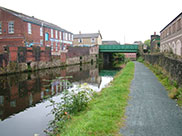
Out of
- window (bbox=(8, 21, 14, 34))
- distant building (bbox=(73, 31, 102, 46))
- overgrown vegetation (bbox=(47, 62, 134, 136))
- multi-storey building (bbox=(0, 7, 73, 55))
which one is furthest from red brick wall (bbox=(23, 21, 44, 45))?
distant building (bbox=(73, 31, 102, 46))

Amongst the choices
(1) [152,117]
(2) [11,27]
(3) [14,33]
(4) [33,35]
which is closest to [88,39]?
(4) [33,35]

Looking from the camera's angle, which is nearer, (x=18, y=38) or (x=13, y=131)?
(x=13, y=131)

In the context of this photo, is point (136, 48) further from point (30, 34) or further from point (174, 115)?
point (174, 115)

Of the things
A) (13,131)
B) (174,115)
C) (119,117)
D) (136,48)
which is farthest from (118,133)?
(136,48)

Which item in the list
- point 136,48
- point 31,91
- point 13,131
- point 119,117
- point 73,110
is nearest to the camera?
point 119,117

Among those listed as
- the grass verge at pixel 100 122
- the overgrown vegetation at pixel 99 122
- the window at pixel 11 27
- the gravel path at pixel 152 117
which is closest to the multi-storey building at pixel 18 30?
the window at pixel 11 27

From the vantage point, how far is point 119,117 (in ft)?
17.8

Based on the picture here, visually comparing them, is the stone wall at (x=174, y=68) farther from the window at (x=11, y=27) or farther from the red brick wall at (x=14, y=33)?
the window at (x=11, y=27)

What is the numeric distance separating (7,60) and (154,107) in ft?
61.3

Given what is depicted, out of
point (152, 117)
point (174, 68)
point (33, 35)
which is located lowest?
point (152, 117)

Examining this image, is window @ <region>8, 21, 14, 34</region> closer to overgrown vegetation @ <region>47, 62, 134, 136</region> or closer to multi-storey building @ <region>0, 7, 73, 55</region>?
multi-storey building @ <region>0, 7, 73, 55</region>

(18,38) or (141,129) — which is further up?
(18,38)

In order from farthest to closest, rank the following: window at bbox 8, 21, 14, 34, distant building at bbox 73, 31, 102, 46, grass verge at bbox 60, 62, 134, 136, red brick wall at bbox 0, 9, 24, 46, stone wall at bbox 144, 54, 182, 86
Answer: distant building at bbox 73, 31, 102, 46
window at bbox 8, 21, 14, 34
red brick wall at bbox 0, 9, 24, 46
stone wall at bbox 144, 54, 182, 86
grass verge at bbox 60, 62, 134, 136

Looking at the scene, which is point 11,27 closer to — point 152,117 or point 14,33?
point 14,33
